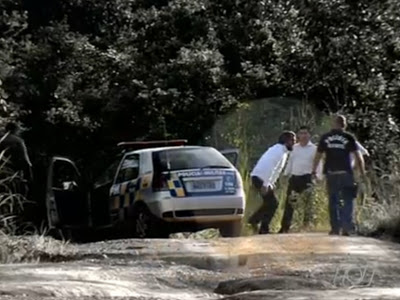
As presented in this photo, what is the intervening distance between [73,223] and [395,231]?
19.6ft

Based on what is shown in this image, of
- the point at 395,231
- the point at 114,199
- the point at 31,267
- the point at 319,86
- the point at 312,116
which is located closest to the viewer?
the point at 31,267

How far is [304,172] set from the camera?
1566 centimetres


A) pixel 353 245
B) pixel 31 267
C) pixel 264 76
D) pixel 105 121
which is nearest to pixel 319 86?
pixel 264 76

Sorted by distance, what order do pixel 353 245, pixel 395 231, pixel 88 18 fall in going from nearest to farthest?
pixel 353 245, pixel 395 231, pixel 88 18

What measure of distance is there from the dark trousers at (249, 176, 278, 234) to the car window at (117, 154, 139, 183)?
185 centimetres

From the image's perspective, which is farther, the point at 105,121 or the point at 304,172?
the point at 105,121

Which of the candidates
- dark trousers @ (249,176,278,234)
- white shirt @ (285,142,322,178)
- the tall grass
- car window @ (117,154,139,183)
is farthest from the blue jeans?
car window @ (117,154,139,183)

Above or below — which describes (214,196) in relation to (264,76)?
below

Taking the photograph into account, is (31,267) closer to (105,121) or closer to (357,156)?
(357,156)

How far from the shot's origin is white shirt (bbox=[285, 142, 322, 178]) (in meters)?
15.6

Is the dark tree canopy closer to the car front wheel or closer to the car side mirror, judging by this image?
the car side mirror

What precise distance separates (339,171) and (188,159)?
2.39 m

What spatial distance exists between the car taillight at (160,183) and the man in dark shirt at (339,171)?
232cm

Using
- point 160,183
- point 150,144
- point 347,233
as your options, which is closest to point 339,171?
point 347,233
